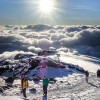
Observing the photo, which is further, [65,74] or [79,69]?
[79,69]

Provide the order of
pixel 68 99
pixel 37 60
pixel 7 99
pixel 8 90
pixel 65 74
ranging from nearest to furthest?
pixel 7 99 < pixel 68 99 < pixel 8 90 < pixel 65 74 < pixel 37 60

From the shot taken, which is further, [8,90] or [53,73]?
[53,73]

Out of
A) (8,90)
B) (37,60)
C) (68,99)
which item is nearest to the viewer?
(68,99)

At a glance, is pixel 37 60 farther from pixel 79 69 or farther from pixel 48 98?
pixel 48 98

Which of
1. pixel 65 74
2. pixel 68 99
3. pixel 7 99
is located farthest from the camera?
pixel 65 74

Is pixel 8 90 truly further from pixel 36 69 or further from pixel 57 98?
pixel 36 69

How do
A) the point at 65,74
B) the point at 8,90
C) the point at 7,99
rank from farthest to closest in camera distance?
the point at 65,74 → the point at 8,90 → the point at 7,99

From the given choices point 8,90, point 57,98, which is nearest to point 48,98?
point 57,98

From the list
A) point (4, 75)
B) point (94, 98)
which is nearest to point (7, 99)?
point (94, 98)
